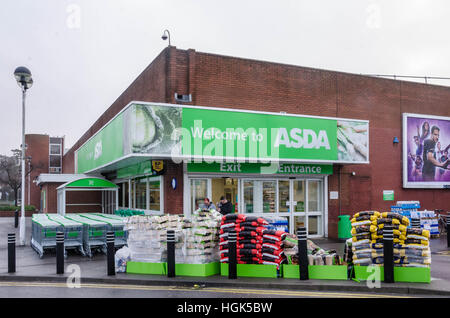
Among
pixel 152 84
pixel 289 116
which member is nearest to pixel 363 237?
pixel 289 116

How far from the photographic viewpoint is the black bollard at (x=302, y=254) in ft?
30.6

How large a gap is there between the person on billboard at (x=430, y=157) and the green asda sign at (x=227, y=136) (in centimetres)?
567

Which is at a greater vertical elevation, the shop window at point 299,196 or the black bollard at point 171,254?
the shop window at point 299,196

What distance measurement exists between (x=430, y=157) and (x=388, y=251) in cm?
1545

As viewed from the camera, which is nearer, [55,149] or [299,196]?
[299,196]

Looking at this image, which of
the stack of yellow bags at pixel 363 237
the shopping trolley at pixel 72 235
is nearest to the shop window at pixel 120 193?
the shopping trolley at pixel 72 235

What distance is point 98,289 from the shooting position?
364 inches

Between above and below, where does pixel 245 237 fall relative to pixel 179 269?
above

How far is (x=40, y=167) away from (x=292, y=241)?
212ft

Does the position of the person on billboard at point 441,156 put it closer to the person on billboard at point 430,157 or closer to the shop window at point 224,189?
Answer: the person on billboard at point 430,157

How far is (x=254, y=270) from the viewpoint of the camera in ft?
32.6

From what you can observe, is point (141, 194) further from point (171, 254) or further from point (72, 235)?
point (171, 254)

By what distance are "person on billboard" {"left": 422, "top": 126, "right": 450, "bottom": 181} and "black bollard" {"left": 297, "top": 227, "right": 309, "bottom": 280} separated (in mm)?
15383
